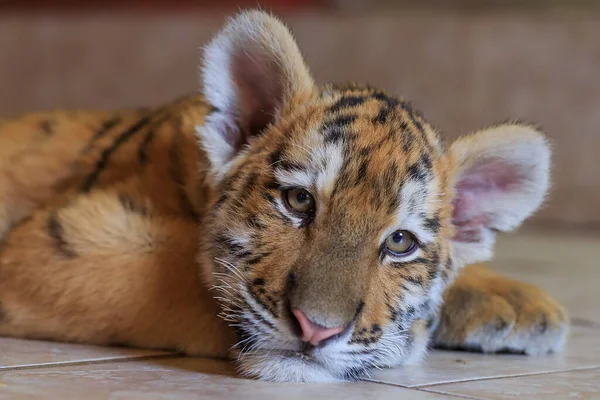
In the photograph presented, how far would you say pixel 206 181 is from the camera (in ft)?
5.29

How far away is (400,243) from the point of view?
143 centimetres

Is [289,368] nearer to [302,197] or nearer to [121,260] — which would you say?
[302,197]

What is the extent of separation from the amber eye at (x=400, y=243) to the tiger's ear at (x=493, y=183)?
20cm

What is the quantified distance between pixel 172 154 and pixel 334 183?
1.71ft

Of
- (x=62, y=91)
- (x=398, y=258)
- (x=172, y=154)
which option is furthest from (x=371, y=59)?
(x=398, y=258)

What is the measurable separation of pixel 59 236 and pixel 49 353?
0.23 meters

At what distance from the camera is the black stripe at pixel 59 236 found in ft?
5.41

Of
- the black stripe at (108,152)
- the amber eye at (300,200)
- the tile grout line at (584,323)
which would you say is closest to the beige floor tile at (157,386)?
the amber eye at (300,200)

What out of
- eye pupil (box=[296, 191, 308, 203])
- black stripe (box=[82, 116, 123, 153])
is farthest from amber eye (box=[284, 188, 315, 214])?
black stripe (box=[82, 116, 123, 153])

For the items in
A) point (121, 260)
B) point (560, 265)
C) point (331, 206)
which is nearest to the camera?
point (331, 206)

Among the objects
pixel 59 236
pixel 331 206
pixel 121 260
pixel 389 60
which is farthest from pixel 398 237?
pixel 389 60

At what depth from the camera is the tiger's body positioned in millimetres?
1358

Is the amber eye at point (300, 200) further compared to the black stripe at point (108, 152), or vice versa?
the black stripe at point (108, 152)

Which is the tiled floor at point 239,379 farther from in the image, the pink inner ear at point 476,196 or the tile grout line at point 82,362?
the pink inner ear at point 476,196
